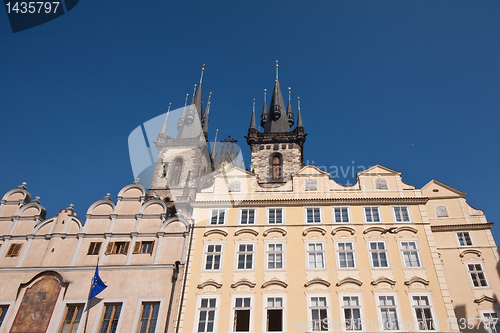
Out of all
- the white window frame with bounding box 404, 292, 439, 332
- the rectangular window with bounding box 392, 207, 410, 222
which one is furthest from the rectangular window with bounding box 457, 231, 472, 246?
the white window frame with bounding box 404, 292, 439, 332

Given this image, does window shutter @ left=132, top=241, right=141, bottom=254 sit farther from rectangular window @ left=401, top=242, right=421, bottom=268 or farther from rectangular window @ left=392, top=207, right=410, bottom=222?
rectangular window @ left=392, top=207, right=410, bottom=222

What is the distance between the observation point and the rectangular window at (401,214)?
23.5 m

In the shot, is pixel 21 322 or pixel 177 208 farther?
pixel 177 208

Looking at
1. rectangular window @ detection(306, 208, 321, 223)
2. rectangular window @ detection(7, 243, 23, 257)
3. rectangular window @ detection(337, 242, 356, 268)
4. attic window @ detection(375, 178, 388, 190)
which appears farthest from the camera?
attic window @ detection(375, 178, 388, 190)

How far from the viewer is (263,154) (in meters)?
46.0

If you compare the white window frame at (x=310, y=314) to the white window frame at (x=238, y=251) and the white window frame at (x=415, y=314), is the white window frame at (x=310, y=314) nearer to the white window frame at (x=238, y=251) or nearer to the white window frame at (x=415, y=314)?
the white window frame at (x=238, y=251)

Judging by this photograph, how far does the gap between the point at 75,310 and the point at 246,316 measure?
8548mm

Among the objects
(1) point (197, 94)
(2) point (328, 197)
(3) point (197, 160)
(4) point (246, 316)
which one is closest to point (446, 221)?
(2) point (328, 197)

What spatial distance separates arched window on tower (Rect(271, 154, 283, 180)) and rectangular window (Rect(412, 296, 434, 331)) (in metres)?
23.9

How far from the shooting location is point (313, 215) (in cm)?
2405

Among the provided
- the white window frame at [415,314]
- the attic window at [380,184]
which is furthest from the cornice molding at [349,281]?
the attic window at [380,184]

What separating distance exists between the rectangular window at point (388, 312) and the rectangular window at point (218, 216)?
9.58 meters

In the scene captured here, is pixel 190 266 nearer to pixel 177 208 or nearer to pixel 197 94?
pixel 177 208

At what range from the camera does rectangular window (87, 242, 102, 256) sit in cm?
2268
